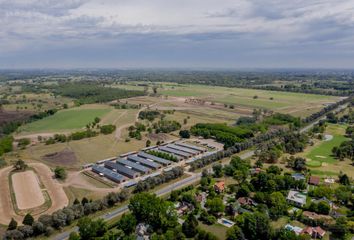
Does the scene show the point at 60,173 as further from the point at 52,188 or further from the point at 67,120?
the point at 67,120

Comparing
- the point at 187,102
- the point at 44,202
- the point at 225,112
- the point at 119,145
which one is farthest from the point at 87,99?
the point at 44,202

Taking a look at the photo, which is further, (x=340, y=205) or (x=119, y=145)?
(x=119, y=145)

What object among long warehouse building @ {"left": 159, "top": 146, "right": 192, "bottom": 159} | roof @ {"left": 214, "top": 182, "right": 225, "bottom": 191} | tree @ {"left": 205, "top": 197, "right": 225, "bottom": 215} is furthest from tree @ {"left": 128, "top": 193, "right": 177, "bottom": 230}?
long warehouse building @ {"left": 159, "top": 146, "right": 192, "bottom": 159}

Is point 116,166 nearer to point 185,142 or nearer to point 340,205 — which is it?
point 185,142

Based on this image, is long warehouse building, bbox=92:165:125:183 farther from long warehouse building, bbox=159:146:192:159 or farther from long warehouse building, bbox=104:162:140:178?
long warehouse building, bbox=159:146:192:159

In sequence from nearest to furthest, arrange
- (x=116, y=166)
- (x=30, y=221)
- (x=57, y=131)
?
(x=30, y=221) < (x=116, y=166) < (x=57, y=131)

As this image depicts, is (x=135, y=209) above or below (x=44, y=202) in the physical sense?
above

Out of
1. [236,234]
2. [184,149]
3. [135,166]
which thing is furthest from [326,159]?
[135,166]
